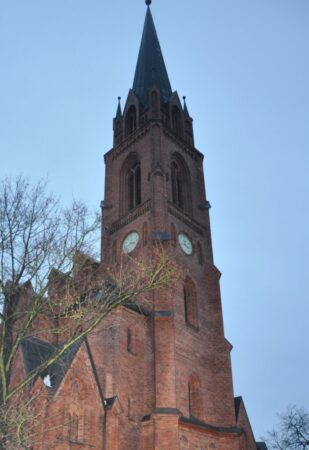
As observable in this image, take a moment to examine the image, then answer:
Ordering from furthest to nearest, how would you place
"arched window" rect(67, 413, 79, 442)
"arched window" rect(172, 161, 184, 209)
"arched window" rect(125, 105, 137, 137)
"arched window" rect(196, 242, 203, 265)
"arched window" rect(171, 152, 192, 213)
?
"arched window" rect(125, 105, 137, 137)
"arched window" rect(171, 152, 192, 213)
"arched window" rect(172, 161, 184, 209)
"arched window" rect(196, 242, 203, 265)
"arched window" rect(67, 413, 79, 442)

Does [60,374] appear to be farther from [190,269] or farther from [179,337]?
[190,269]

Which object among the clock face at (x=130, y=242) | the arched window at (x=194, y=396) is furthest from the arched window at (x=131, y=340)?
the clock face at (x=130, y=242)

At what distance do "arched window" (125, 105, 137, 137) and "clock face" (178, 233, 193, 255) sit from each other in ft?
36.9

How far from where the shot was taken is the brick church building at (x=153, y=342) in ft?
67.9

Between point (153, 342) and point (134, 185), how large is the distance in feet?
43.7

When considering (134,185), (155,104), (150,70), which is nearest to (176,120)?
(155,104)

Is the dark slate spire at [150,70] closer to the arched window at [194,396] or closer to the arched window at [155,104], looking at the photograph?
the arched window at [155,104]

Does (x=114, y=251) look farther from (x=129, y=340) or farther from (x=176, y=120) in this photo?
(x=176, y=120)

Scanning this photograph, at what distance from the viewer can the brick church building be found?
20688 millimetres

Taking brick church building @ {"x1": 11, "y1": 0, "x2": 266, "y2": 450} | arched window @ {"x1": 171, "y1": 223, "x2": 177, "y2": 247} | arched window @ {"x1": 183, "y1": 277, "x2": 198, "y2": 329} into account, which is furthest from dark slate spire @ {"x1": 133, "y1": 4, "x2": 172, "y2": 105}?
arched window @ {"x1": 183, "y1": 277, "x2": 198, "y2": 329}

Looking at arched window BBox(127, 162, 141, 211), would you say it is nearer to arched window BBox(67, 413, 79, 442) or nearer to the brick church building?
the brick church building

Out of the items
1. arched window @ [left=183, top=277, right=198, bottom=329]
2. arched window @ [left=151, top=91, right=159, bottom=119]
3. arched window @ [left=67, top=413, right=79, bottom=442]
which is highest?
arched window @ [left=151, top=91, right=159, bottom=119]

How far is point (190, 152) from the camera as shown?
124 feet

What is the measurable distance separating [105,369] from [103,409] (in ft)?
7.22
